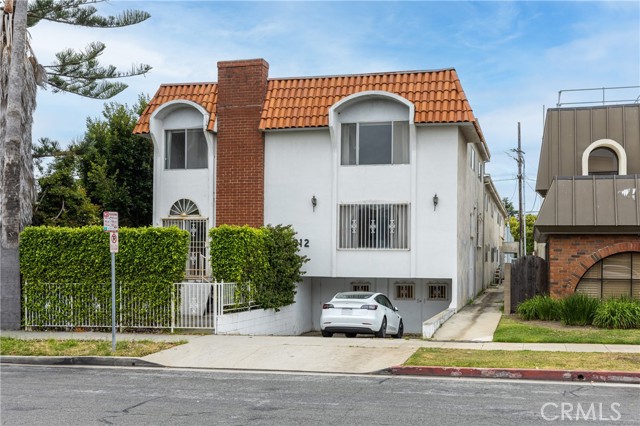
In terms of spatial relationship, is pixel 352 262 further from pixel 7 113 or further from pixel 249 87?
pixel 7 113

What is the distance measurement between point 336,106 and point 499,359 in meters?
12.1

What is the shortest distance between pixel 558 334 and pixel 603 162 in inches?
379

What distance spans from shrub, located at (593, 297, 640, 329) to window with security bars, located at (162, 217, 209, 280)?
39.7 feet

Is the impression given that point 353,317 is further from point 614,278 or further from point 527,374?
point 614,278

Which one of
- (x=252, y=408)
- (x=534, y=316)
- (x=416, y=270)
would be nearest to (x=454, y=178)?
(x=416, y=270)

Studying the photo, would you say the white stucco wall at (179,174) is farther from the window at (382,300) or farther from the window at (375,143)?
the window at (382,300)

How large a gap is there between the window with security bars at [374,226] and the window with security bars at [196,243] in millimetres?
4566

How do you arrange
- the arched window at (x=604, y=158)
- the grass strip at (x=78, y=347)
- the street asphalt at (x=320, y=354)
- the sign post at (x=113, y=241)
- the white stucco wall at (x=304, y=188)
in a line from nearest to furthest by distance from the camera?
1. the street asphalt at (x=320, y=354)
2. the grass strip at (x=78, y=347)
3. the sign post at (x=113, y=241)
4. the arched window at (x=604, y=158)
5. the white stucco wall at (x=304, y=188)

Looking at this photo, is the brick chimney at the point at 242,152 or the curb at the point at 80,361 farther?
the brick chimney at the point at 242,152

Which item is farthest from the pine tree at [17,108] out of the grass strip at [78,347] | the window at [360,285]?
the window at [360,285]

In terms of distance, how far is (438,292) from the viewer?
2489 centimetres

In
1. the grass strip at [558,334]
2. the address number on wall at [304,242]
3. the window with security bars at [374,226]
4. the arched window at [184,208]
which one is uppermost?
the arched window at [184,208]

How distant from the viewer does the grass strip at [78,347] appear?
49.0ft

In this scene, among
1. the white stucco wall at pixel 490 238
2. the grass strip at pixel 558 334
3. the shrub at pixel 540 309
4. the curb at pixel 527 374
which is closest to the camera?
the curb at pixel 527 374
